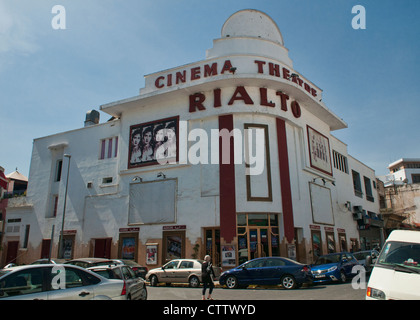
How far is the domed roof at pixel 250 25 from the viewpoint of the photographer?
85.7 ft

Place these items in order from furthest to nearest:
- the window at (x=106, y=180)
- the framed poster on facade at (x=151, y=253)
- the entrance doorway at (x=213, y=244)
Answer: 1. the window at (x=106, y=180)
2. the framed poster on facade at (x=151, y=253)
3. the entrance doorway at (x=213, y=244)

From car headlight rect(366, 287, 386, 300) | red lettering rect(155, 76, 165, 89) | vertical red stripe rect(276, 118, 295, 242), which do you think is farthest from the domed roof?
car headlight rect(366, 287, 386, 300)

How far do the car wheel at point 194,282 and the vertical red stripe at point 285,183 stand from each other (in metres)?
7.76

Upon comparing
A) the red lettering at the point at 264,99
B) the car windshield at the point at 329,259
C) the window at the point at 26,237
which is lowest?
the car windshield at the point at 329,259

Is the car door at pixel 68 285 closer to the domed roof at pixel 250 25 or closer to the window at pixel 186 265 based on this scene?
the window at pixel 186 265

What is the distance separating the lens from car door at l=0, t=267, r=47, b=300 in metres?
6.02

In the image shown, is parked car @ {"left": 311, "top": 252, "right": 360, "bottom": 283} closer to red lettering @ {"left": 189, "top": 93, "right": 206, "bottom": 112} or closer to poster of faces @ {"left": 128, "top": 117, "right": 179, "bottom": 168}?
poster of faces @ {"left": 128, "top": 117, "right": 179, "bottom": 168}

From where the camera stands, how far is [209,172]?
22281 millimetres

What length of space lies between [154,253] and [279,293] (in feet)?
38.8

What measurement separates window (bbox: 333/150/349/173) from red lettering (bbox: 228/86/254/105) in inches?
560

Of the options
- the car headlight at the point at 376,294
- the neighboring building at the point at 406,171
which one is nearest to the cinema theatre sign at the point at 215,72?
the car headlight at the point at 376,294

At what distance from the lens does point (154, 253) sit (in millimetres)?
22453

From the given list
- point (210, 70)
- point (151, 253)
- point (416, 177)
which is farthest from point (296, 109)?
point (416, 177)
